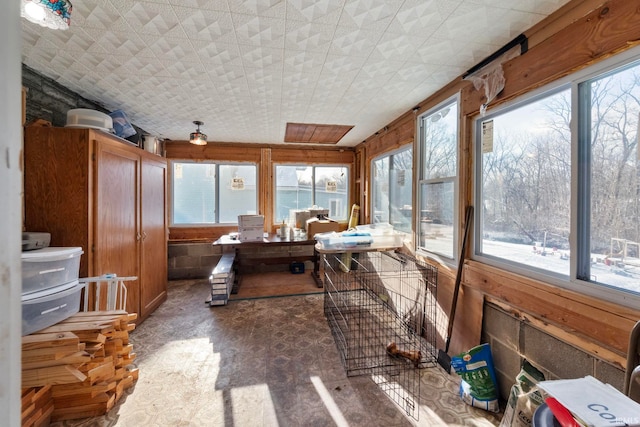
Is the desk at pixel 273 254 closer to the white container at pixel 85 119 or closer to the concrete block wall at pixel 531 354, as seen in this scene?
the white container at pixel 85 119

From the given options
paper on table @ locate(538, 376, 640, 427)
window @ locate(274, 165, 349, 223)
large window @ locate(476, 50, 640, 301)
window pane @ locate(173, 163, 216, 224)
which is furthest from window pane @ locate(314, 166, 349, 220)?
paper on table @ locate(538, 376, 640, 427)

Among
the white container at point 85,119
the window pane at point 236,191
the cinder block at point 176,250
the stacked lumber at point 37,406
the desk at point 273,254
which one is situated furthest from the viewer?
the window pane at point 236,191

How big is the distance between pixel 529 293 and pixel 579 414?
3.45 feet

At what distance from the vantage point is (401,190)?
340 cm

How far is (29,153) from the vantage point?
198 centimetres

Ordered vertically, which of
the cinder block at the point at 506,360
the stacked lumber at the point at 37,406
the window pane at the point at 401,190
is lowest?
the stacked lumber at the point at 37,406

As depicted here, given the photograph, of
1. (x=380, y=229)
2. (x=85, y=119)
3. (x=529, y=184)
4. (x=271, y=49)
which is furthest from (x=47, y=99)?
(x=529, y=184)

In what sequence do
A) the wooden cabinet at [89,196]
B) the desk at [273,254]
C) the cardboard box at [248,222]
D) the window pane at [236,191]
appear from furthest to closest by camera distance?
the window pane at [236,191]
the desk at [273,254]
the cardboard box at [248,222]
the wooden cabinet at [89,196]

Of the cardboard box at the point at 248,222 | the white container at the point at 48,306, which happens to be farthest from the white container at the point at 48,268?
the cardboard box at the point at 248,222

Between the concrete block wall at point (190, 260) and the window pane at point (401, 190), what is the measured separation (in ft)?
9.79

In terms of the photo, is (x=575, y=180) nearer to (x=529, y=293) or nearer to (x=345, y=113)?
(x=529, y=293)

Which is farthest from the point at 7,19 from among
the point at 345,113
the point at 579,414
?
the point at 345,113

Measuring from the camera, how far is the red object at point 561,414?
71 centimetres

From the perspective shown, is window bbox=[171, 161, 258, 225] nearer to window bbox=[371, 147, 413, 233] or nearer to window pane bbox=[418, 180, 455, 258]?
window bbox=[371, 147, 413, 233]
